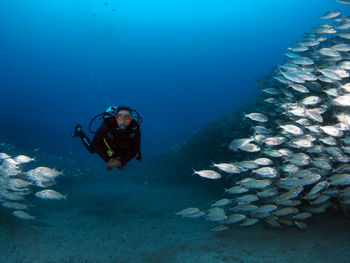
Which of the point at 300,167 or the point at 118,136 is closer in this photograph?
the point at 118,136

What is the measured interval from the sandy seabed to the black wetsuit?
7.79 ft

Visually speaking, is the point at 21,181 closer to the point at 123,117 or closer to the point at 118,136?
the point at 118,136

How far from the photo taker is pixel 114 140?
5.23m

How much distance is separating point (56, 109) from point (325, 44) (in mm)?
86665

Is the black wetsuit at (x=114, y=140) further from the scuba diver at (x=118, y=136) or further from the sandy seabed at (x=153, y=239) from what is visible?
the sandy seabed at (x=153, y=239)

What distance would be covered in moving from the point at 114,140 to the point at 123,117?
1.77 feet

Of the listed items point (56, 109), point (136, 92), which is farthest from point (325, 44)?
point (136, 92)

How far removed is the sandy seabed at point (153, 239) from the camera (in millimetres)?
5371

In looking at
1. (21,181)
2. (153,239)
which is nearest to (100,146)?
(21,181)

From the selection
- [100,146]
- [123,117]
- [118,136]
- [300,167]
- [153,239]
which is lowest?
[153,239]

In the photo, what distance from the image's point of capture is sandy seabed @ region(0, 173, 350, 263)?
5371 millimetres

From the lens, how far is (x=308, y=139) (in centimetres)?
556

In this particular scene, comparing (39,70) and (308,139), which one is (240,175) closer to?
(308,139)

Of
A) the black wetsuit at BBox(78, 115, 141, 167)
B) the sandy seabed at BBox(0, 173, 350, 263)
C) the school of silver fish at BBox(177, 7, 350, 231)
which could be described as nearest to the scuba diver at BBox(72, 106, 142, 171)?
the black wetsuit at BBox(78, 115, 141, 167)
